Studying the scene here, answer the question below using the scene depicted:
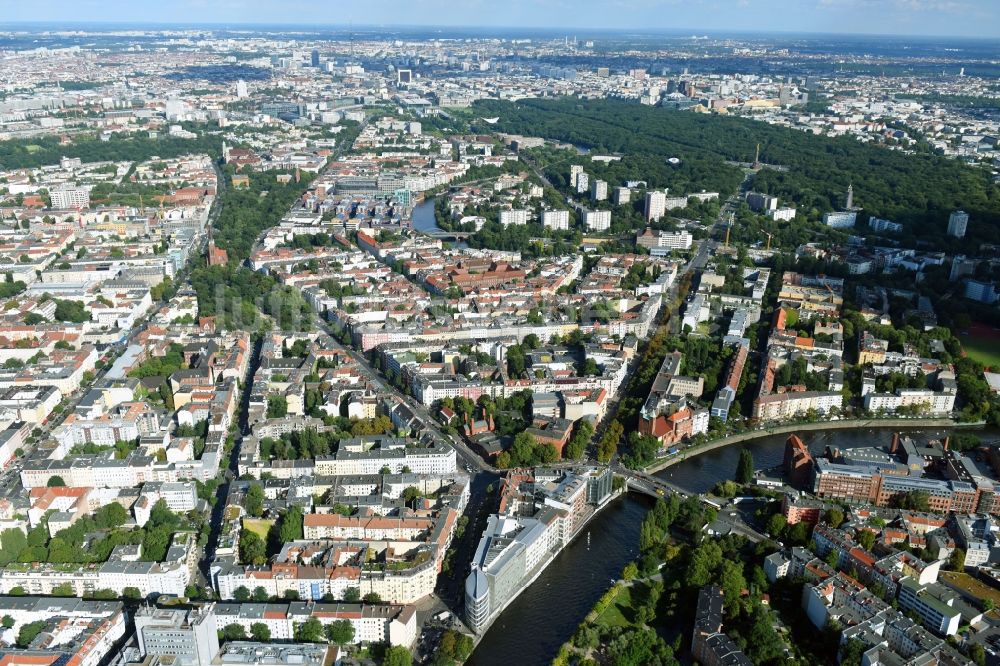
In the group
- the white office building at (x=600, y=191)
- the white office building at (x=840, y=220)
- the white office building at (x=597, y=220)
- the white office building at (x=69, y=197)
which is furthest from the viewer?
the white office building at (x=600, y=191)

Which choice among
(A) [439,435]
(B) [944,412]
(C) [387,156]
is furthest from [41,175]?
(B) [944,412]

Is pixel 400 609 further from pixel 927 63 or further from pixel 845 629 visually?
pixel 927 63

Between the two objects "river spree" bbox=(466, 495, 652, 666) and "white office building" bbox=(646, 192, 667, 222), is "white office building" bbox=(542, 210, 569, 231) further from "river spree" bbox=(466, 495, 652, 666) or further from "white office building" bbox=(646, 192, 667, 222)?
"river spree" bbox=(466, 495, 652, 666)

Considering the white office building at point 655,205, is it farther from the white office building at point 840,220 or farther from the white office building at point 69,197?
the white office building at point 69,197

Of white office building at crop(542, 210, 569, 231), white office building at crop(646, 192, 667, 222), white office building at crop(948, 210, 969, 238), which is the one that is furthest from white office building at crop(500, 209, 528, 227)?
white office building at crop(948, 210, 969, 238)

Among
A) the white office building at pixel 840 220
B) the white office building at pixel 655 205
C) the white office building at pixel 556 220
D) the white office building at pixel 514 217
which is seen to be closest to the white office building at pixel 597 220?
the white office building at pixel 556 220

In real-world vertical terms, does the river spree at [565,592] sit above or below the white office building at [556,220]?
below

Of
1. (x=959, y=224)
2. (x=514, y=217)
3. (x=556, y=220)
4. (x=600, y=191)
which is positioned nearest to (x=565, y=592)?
(x=556, y=220)

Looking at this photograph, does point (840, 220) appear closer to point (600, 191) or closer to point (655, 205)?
point (655, 205)

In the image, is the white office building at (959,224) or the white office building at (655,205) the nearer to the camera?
the white office building at (959,224)
